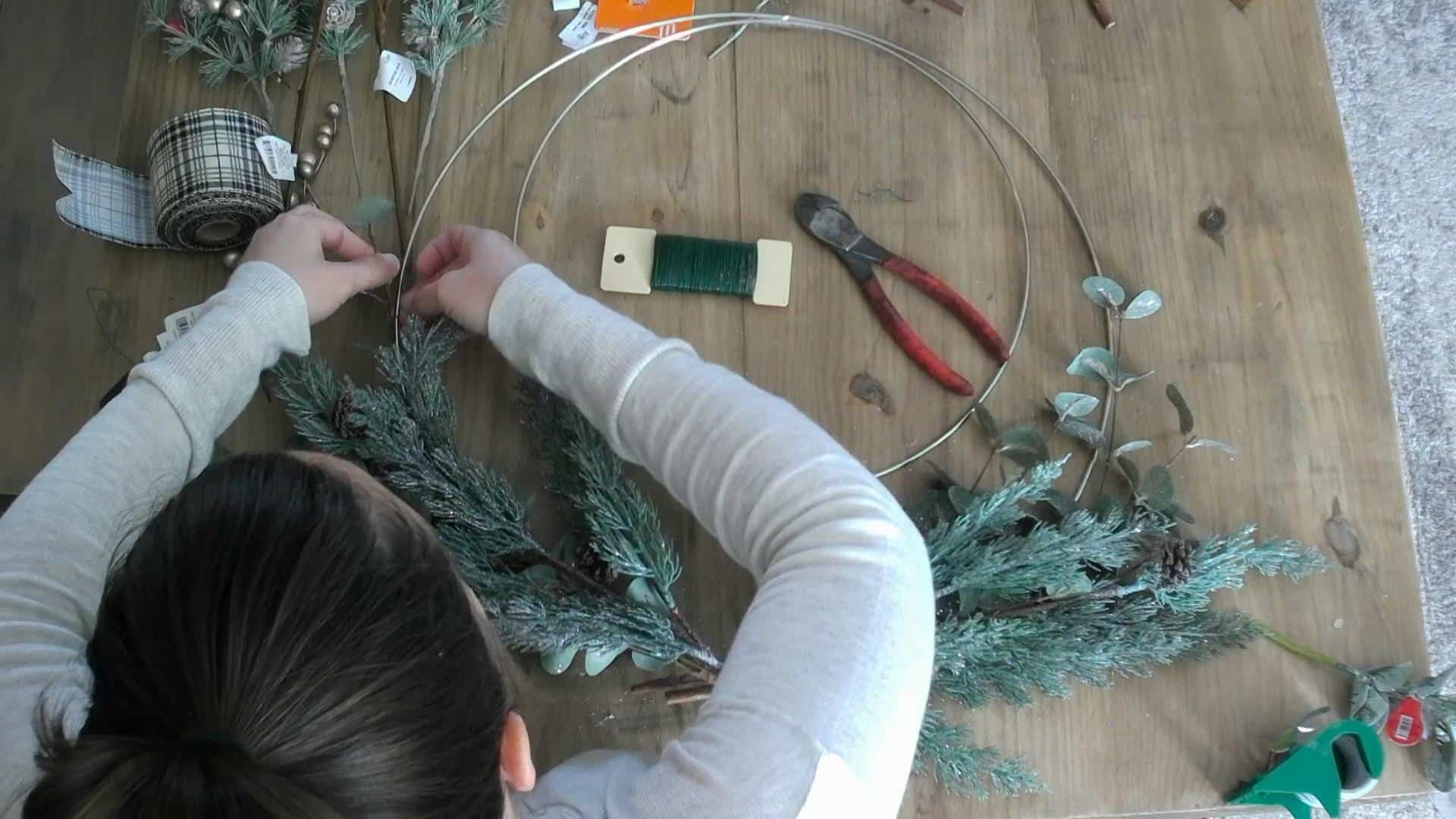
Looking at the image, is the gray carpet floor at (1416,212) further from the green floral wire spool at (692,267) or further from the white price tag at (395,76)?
the white price tag at (395,76)

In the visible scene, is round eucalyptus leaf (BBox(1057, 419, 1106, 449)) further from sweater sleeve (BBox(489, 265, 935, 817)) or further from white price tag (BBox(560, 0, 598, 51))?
white price tag (BBox(560, 0, 598, 51))

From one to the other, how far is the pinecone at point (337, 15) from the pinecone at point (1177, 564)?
0.85 m

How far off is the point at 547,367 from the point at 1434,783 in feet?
2.70

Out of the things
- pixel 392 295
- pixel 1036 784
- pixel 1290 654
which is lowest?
pixel 1036 784

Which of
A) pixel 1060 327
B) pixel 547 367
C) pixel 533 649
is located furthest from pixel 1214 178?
pixel 533 649

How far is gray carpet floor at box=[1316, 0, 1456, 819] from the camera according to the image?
1.46 m

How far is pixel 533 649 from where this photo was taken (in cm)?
75

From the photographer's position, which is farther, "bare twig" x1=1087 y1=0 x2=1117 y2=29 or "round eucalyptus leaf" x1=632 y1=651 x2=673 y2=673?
"bare twig" x1=1087 y1=0 x2=1117 y2=29

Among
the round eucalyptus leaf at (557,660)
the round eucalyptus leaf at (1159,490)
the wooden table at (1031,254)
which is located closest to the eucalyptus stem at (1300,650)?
the wooden table at (1031,254)

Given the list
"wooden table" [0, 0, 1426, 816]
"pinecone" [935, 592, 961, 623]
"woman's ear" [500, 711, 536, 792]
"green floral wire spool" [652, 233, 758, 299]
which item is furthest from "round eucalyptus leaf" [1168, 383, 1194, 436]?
"woman's ear" [500, 711, 536, 792]

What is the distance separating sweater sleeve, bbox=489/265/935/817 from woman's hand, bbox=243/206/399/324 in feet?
0.39

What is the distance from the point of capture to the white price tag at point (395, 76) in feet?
2.91

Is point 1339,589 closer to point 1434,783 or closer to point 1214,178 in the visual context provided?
point 1434,783

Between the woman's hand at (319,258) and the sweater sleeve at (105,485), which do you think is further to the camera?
the woman's hand at (319,258)
